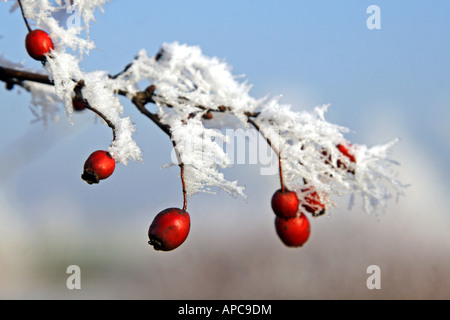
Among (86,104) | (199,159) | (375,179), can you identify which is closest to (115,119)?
(86,104)

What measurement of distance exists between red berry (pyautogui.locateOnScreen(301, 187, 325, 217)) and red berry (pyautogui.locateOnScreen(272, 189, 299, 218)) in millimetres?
61

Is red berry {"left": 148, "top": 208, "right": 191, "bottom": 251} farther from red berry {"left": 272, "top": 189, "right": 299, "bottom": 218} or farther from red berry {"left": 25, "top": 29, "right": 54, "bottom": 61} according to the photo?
red berry {"left": 25, "top": 29, "right": 54, "bottom": 61}

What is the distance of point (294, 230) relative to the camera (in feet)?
4.16

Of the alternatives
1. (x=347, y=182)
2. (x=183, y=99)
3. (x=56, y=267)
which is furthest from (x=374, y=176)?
(x=56, y=267)

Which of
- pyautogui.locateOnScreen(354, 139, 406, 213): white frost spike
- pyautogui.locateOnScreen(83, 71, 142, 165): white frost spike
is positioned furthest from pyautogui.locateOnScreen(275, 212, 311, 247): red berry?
pyautogui.locateOnScreen(83, 71, 142, 165): white frost spike

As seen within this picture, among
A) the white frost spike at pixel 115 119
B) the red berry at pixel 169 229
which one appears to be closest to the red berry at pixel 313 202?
the red berry at pixel 169 229

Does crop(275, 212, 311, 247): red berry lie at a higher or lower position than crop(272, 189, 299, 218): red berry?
lower

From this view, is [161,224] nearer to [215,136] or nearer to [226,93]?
[215,136]

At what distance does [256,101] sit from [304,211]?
1.40ft

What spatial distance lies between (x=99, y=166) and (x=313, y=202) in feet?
2.34

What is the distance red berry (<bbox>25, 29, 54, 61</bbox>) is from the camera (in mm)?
1112

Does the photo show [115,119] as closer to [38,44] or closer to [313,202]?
[38,44]

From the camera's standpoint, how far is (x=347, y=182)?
1.27 m

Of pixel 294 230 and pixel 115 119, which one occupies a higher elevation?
pixel 115 119
